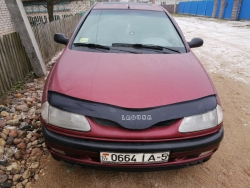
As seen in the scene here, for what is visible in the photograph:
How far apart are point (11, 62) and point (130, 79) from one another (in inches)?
115

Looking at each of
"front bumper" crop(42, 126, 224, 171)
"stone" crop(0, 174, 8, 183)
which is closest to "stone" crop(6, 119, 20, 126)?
"stone" crop(0, 174, 8, 183)

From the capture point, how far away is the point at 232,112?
3.04 meters

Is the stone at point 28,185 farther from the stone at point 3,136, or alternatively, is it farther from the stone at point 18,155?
the stone at point 3,136

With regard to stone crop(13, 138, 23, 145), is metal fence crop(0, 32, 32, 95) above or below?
above

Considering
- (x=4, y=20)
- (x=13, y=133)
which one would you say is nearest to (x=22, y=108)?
(x=13, y=133)

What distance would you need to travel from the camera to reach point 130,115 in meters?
1.37

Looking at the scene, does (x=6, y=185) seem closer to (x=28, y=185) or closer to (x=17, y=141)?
(x=28, y=185)

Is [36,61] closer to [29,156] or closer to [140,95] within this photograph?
[29,156]

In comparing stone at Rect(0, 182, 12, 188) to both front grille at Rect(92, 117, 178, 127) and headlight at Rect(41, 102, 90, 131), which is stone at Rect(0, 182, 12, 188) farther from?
front grille at Rect(92, 117, 178, 127)

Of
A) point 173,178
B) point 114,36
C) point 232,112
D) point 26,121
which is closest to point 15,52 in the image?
point 26,121

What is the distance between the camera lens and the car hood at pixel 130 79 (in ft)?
4.80

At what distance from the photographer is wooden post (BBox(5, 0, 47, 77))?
348cm

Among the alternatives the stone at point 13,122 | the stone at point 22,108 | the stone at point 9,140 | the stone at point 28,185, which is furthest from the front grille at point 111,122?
the stone at point 22,108

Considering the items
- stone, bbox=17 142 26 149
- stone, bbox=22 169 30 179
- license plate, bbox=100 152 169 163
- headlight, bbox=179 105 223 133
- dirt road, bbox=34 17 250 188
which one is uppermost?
headlight, bbox=179 105 223 133
